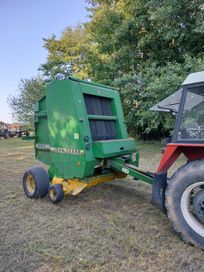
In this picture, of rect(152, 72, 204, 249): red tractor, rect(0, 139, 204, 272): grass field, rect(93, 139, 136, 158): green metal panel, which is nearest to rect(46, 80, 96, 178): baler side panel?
rect(93, 139, 136, 158): green metal panel

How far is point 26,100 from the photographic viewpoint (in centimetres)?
2556

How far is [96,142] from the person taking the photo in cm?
350

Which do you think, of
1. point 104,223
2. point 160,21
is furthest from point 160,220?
point 160,21

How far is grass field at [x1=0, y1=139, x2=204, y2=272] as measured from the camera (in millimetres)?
2176

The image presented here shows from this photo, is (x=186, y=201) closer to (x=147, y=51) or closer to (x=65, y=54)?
(x=147, y=51)

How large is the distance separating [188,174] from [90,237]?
4.17ft

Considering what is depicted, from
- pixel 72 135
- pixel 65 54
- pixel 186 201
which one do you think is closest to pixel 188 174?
pixel 186 201

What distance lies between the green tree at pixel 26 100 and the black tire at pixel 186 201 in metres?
24.0

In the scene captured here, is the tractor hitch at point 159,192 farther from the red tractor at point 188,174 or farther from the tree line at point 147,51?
Result: the tree line at point 147,51

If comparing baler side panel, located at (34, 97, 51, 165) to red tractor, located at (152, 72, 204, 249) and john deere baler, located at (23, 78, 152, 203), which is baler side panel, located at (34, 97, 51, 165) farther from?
red tractor, located at (152, 72, 204, 249)

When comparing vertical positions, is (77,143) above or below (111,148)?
above

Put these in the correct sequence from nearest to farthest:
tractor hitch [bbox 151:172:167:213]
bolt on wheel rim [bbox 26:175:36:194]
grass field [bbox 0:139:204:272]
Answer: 1. grass field [bbox 0:139:204:272]
2. tractor hitch [bbox 151:172:167:213]
3. bolt on wheel rim [bbox 26:175:36:194]

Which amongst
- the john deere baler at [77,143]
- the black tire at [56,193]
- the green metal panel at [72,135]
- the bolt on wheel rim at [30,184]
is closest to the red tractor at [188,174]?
the john deere baler at [77,143]

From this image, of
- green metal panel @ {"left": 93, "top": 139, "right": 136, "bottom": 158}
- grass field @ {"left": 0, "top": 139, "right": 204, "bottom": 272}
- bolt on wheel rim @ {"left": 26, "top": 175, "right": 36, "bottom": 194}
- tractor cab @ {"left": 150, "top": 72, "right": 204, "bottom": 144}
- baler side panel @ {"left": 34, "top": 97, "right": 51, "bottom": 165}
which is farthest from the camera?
baler side panel @ {"left": 34, "top": 97, "right": 51, "bottom": 165}
